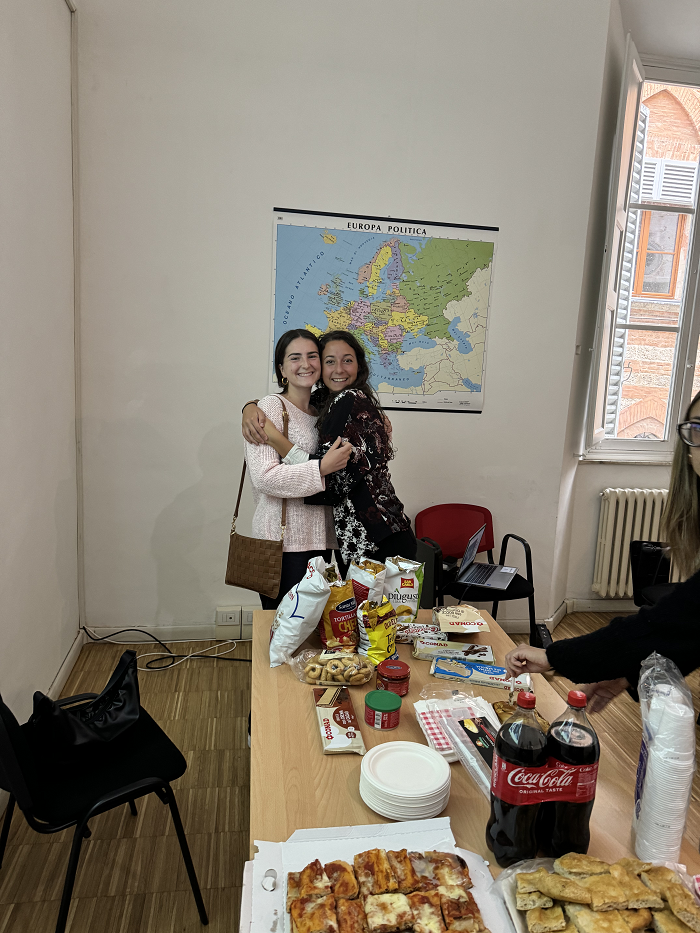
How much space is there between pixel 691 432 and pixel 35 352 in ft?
7.85

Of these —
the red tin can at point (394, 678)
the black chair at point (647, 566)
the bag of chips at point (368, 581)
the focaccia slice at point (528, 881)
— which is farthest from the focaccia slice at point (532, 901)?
the black chair at point (647, 566)

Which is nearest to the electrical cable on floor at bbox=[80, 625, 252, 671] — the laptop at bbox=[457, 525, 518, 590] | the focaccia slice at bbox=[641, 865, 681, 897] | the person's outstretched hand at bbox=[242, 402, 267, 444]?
the laptop at bbox=[457, 525, 518, 590]

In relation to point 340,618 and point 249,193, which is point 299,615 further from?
point 249,193

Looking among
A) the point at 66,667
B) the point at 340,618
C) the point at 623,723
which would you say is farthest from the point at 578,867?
the point at 66,667

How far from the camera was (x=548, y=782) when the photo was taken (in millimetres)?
943

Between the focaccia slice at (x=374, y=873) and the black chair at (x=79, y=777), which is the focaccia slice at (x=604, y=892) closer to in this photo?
the focaccia slice at (x=374, y=873)

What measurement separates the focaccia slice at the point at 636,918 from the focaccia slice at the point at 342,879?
1.21 feet

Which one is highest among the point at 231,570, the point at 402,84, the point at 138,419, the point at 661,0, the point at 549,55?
the point at 661,0

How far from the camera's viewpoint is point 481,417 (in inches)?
143

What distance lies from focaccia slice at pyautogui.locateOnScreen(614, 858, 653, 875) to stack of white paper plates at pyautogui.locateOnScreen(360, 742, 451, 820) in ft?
1.03

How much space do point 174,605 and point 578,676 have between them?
267 cm

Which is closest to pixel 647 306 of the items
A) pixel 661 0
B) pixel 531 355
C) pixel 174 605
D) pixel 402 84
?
pixel 531 355

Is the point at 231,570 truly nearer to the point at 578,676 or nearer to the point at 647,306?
the point at 578,676

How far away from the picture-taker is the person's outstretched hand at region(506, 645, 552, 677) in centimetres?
135
